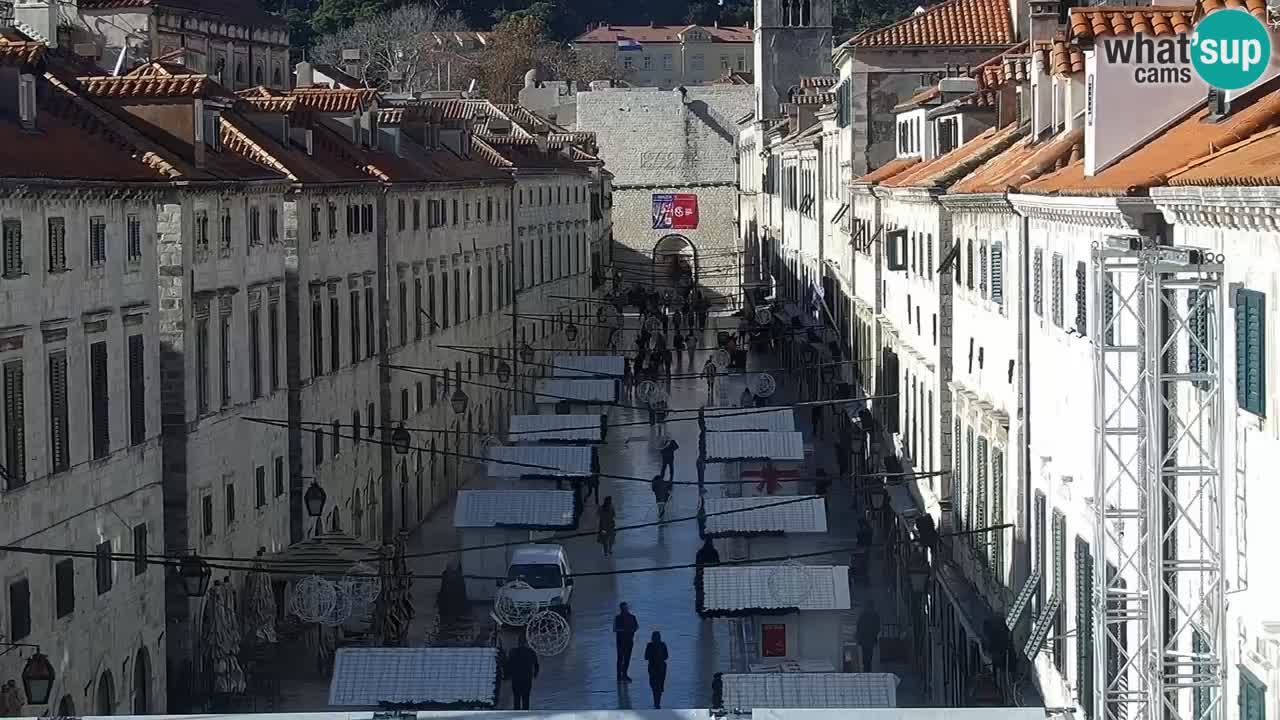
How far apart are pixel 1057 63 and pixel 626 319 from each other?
231 feet

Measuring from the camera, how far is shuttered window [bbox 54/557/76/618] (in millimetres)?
26969

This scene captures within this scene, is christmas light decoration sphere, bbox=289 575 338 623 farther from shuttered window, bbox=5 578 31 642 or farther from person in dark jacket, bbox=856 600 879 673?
shuttered window, bbox=5 578 31 642

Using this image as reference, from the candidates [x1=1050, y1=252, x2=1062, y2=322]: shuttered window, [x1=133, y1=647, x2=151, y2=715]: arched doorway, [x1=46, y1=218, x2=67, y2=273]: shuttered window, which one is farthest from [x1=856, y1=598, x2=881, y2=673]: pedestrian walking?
[x1=46, y1=218, x2=67, y2=273]: shuttered window

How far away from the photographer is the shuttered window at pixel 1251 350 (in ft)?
48.0

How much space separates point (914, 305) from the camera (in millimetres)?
40312

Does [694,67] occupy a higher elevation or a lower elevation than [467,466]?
higher

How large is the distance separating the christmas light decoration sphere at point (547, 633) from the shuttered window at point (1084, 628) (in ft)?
48.7

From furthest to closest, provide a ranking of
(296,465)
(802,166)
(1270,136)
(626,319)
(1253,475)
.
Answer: (626,319) < (802,166) < (296,465) < (1270,136) < (1253,475)

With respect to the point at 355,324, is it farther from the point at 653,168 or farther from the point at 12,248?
the point at 653,168

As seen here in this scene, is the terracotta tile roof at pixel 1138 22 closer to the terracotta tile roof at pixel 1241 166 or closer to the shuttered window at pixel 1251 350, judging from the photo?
the terracotta tile roof at pixel 1241 166

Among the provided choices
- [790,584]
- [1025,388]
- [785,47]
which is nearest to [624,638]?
[790,584]

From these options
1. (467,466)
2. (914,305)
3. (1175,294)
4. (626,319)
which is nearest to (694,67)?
(626,319)

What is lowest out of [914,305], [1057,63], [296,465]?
[296,465]

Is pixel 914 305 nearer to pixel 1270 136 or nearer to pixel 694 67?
pixel 1270 136
